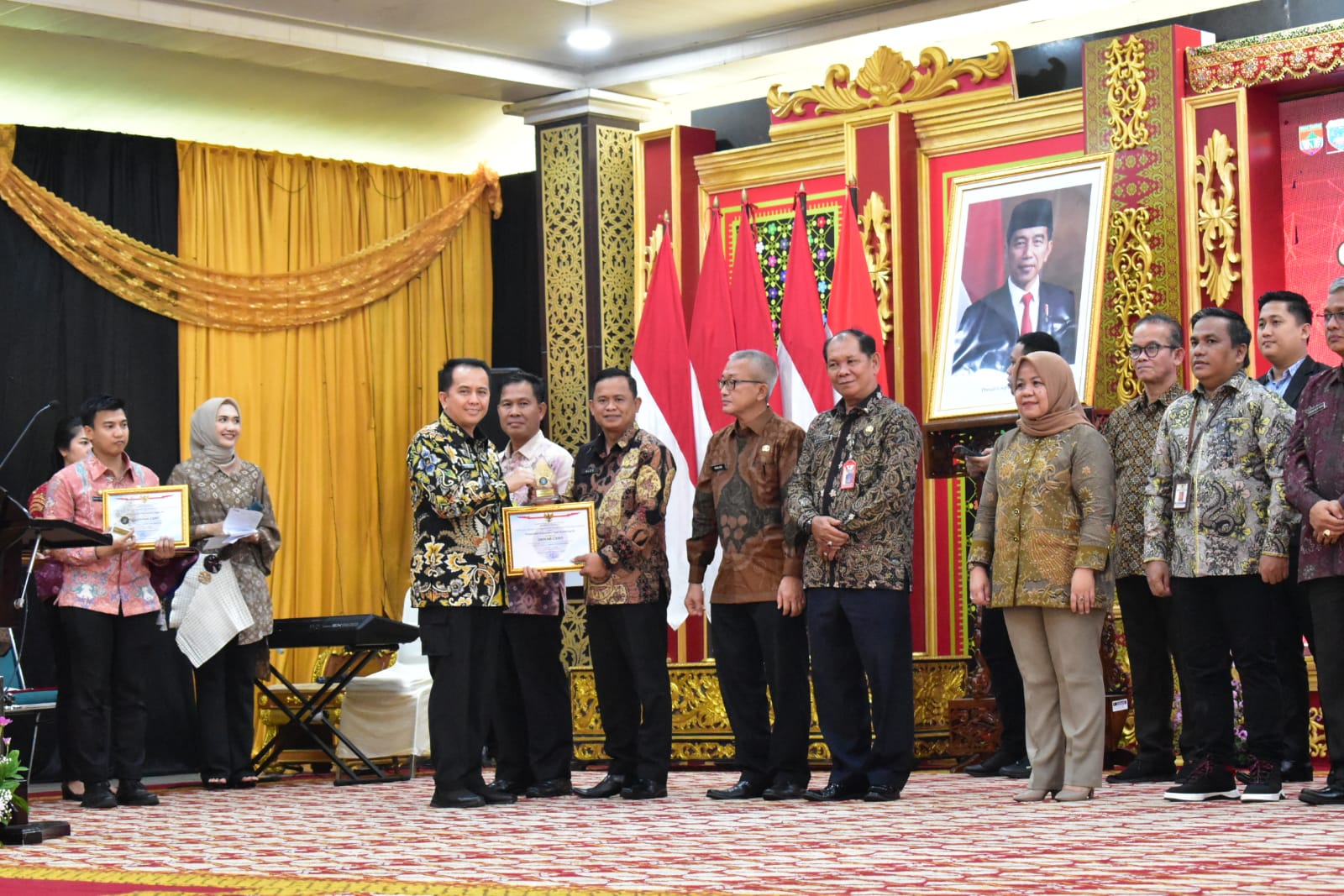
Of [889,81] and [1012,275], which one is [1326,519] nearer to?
[1012,275]

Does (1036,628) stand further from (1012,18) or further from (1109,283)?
(1012,18)

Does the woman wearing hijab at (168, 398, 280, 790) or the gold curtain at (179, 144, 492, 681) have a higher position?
the gold curtain at (179, 144, 492, 681)

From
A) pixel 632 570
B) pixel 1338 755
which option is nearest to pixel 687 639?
pixel 632 570

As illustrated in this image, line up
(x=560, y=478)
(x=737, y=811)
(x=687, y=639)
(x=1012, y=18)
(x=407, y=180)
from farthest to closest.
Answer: (x=407, y=180), (x=687, y=639), (x=1012, y=18), (x=560, y=478), (x=737, y=811)

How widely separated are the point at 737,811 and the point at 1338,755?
1.75 meters

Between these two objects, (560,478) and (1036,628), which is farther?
(560,478)

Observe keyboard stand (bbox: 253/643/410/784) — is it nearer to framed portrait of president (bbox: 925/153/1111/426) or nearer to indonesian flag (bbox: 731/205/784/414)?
indonesian flag (bbox: 731/205/784/414)

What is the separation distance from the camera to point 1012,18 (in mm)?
8117

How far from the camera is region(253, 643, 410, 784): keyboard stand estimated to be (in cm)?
739

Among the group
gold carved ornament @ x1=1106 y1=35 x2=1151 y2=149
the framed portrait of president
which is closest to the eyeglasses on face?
the framed portrait of president

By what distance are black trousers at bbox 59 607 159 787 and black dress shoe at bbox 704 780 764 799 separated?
218cm

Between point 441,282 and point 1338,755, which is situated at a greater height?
point 441,282

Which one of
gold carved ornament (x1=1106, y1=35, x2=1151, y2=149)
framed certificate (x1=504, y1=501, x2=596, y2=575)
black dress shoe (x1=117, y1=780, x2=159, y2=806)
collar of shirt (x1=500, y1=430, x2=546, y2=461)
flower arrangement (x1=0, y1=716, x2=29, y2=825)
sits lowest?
black dress shoe (x1=117, y1=780, x2=159, y2=806)

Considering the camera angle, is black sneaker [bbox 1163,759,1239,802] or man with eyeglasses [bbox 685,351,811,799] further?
man with eyeglasses [bbox 685,351,811,799]
